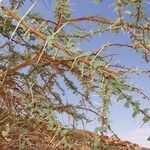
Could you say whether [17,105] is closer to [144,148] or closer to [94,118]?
[94,118]

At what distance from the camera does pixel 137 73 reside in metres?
3.02

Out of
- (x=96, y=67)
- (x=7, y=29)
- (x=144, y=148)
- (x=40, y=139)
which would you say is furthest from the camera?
(x=144, y=148)

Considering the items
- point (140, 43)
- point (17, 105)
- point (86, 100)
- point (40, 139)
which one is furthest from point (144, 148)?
point (140, 43)

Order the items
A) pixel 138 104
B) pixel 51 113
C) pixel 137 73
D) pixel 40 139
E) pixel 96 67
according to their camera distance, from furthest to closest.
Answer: pixel 40 139 → pixel 51 113 → pixel 137 73 → pixel 138 104 → pixel 96 67

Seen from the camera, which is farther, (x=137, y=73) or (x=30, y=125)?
(x=30, y=125)

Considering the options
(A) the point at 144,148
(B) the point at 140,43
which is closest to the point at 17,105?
(B) the point at 140,43

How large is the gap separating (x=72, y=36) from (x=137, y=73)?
1190 millimetres

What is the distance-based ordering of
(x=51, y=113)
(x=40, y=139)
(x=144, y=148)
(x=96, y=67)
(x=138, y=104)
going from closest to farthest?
1. (x=96, y=67)
2. (x=138, y=104)
3. (x=51, y=113)
4. (x=40, y=139)
5. (x=144, y=148)

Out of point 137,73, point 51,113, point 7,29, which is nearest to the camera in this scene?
point 137,73

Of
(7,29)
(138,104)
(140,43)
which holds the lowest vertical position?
(138,104)

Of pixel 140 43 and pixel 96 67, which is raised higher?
pixel 140 43

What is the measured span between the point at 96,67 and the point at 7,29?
154cm

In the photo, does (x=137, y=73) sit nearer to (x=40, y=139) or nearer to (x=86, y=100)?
(x=86, y=100)

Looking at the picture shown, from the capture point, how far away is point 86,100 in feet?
13.8
